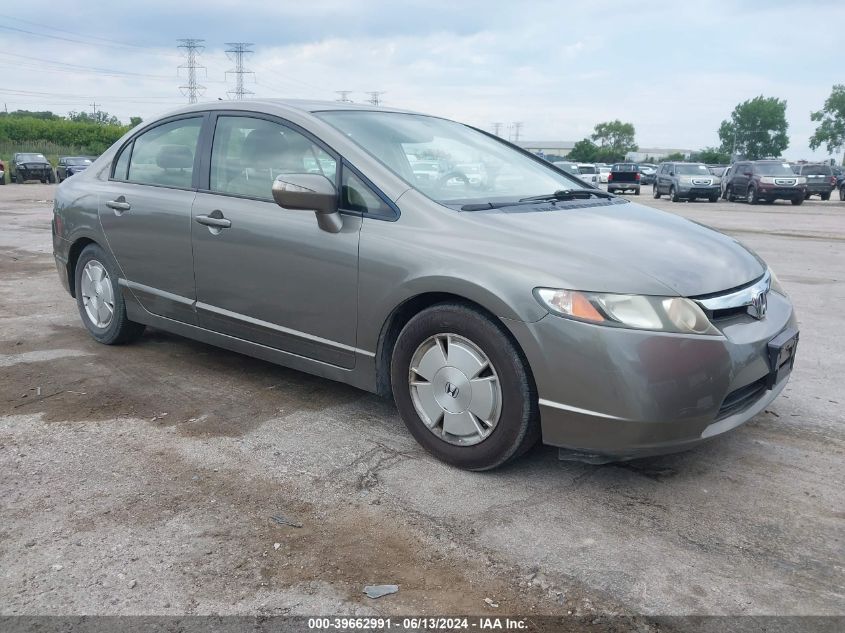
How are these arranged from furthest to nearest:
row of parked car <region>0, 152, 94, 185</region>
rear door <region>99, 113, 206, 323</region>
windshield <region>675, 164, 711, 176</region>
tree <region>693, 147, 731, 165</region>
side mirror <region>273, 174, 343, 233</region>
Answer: tree <region>693, 147, 731, 165</region>, row of parked car <region>0, 152, 94, 185</region>, windshield <region>675, 164, 711, 176</region>, rear door <region>99, 113, 206, 323</region>, side mirror <region>273, 174, 343, 233</region>

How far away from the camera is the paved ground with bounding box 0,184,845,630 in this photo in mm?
2395

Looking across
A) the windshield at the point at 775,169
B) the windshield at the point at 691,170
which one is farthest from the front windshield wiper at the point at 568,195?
the windshield at the point at 691,170

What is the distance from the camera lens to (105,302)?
507cm

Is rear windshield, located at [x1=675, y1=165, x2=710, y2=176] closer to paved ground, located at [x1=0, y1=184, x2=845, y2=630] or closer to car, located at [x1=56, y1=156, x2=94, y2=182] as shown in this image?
paved ground, located at [x1=0, y1=184, x2=845, y2=630]

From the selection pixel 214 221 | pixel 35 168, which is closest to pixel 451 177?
pixel 214 221

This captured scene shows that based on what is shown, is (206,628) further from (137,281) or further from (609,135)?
(609,135)

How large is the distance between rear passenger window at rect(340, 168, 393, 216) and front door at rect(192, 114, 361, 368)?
0.07 metres

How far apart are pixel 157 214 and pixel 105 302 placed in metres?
0.98

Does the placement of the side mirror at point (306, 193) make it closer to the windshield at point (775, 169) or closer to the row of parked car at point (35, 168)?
the windshield at point (775, 169)

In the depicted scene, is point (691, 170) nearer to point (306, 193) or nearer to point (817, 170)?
point (817, 170)

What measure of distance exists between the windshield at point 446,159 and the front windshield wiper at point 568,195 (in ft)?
0.17

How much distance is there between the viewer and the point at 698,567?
101 inches

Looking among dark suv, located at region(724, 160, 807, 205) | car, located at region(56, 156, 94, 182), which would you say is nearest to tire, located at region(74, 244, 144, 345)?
dark suv, located at region(724, 160, 807, 205)

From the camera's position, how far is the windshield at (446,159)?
367cm
